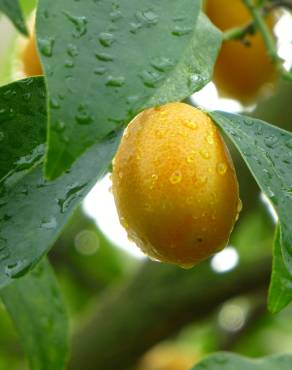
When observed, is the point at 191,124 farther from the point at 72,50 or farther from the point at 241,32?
the point at 241,32

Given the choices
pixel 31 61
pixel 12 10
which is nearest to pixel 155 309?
pixel 31 61

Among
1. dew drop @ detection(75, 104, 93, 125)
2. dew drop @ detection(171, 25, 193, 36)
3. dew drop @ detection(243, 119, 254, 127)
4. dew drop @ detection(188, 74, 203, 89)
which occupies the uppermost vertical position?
dew drop @ detection(75, 104, 93, 125)

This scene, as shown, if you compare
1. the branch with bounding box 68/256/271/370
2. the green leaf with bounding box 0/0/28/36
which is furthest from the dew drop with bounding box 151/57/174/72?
the branch with bounding box 68/256/271/370

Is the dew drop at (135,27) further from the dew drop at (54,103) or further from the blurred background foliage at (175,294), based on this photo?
the blurred background foliage at (175,294)

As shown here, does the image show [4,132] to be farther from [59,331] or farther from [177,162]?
[59,331]

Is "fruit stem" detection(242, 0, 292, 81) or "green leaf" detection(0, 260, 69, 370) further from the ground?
"fruit stem" detection(242, 0, 292, 81)

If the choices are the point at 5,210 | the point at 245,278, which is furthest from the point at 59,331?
the point at 245,278

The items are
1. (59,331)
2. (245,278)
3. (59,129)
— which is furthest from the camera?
(245,278)

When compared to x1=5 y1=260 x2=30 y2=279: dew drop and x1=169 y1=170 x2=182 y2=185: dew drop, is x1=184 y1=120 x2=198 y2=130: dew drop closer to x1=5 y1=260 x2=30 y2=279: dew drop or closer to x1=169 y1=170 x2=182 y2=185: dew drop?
x1=169 y1=170 x2=182 y2=185: dew drop
